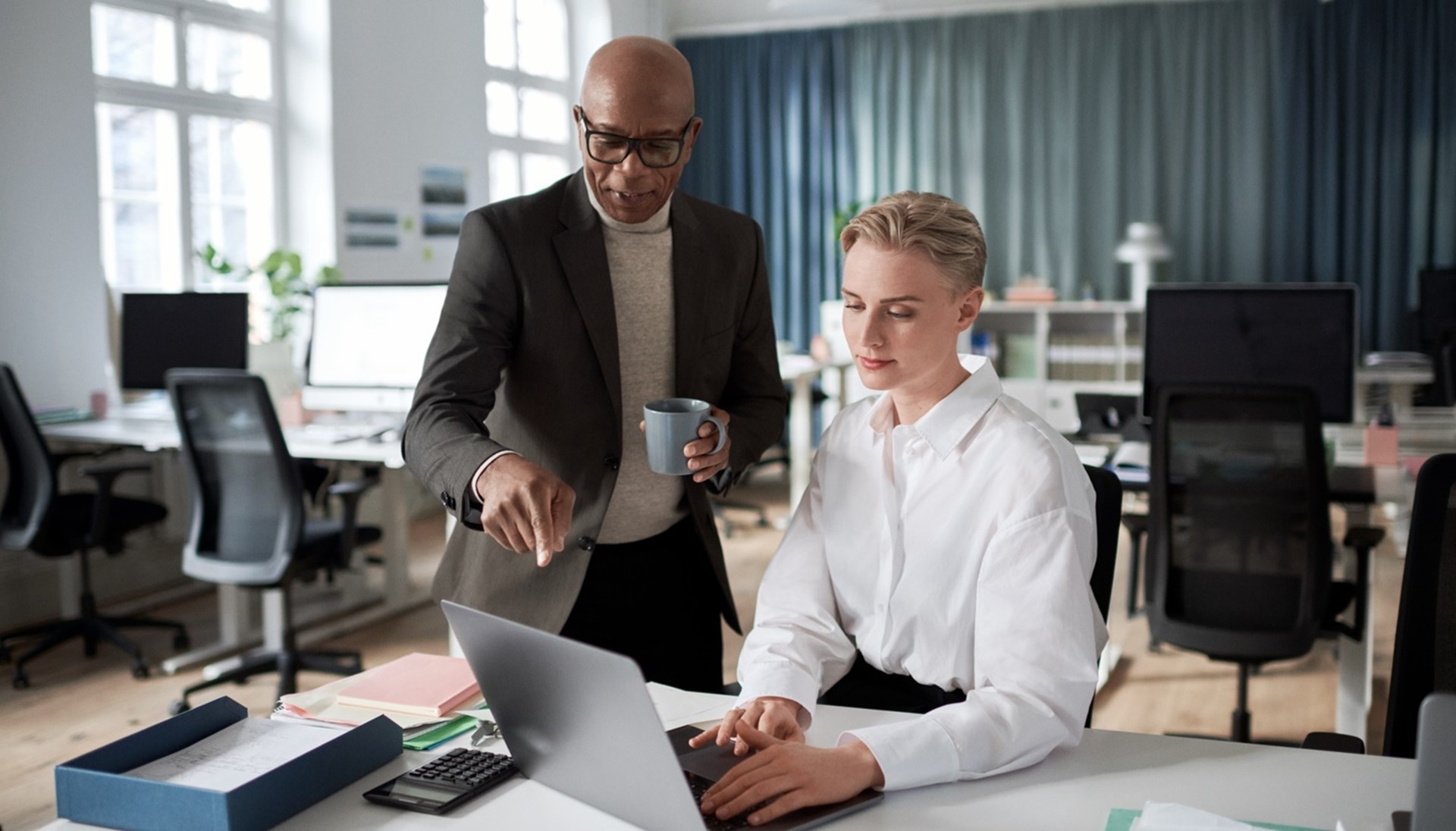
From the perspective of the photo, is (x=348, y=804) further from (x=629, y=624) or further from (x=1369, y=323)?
(x=1369, y=323)

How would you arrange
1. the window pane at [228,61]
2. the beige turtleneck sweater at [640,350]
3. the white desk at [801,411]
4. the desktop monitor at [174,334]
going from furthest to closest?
the white desk at [801,411]
the window pane at [228,61]
the desktop monitor at [174,334]
the beige turtleneck sweater at [640,350]

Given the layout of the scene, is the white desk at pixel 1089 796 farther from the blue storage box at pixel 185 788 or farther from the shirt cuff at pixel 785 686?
the shirt cuff at pixel 785 686

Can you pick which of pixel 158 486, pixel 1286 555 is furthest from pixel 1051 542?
pixel 158 486

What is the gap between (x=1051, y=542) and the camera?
133cm

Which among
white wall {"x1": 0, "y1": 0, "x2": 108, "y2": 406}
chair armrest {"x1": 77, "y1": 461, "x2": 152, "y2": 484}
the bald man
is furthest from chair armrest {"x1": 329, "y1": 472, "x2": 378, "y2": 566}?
the bald man

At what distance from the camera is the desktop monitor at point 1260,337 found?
11.4ft

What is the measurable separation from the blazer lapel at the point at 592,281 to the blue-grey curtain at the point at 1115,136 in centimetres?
602

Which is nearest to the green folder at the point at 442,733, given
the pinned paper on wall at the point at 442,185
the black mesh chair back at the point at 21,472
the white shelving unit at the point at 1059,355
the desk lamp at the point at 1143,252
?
the black mesh chair back at the point at 21,472

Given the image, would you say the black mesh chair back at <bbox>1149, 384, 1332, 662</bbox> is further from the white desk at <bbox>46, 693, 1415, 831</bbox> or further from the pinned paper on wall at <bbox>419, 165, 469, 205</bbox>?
the pinned paper on wall at <bbox>419, 165, 469, 205</bbox>

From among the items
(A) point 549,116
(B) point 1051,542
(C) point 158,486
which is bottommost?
(C) point 158,486

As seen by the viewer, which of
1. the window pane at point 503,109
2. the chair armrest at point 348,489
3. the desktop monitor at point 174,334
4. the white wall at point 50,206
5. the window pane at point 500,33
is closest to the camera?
the chair armrest at point 348,489

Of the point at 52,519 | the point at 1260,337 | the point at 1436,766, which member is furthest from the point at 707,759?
the point at 52,519

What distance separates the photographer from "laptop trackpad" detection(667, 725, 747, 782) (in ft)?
3.83

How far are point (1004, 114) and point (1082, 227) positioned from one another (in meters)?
0.85
